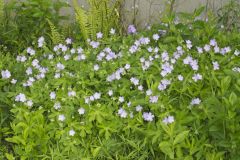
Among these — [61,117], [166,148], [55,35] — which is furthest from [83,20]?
[166,148]

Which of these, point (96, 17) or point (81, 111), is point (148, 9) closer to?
point (96, 17)

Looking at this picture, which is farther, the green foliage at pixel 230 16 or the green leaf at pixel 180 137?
the green foliage at pixel 230 16

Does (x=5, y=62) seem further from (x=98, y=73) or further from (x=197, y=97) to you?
(x=197, y=97)

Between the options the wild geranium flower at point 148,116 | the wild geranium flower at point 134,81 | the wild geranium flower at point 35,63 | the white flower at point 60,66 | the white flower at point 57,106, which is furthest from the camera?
the wild geranium flower at point 35,63

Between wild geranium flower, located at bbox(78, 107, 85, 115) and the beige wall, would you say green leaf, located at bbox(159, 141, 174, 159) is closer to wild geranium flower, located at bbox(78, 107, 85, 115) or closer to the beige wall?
wild geranium flower, located at bbox(78, 107, 85, 115)

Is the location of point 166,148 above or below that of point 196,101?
below

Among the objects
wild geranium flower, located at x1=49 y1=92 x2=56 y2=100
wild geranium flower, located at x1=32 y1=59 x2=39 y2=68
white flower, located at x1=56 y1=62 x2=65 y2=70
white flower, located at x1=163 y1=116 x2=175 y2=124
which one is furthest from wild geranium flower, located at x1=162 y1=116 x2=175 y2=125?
wild geranium flower, located at x1=32 y1=59 x2=39 y2=68

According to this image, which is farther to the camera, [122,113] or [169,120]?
[122,113]

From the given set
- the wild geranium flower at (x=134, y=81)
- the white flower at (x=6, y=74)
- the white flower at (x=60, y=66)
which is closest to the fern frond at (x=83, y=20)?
the white flower at (x=60, y=66)

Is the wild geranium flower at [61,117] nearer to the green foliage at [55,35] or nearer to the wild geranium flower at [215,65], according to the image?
the wild geranium flower at [215,65]
